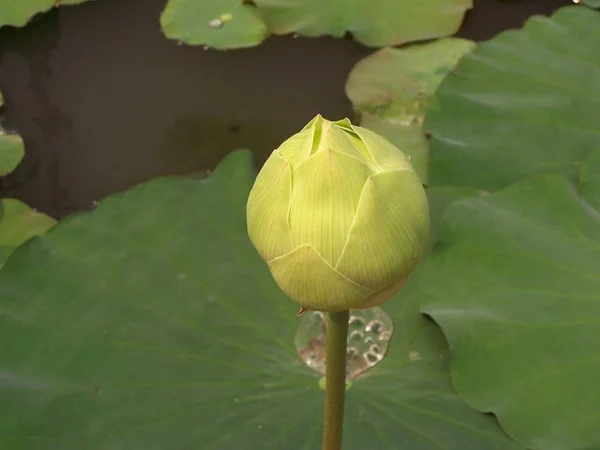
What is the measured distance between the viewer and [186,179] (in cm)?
107

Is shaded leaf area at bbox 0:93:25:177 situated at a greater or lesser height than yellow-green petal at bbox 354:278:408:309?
lesser

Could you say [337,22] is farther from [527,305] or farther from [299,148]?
[299,148]

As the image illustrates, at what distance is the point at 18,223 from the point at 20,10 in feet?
1.94

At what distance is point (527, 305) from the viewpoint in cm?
90

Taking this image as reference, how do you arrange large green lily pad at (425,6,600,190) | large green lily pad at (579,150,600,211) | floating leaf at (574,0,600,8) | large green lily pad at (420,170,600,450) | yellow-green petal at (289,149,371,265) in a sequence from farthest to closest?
floating leaf at (574,0,600,8) → large green lily pad at (425,6,600,190) → large green lily pad at (579,150,600,211) → large green lily pad at (420,170,600,450) → yellow-green petal at (289,149,371,265)

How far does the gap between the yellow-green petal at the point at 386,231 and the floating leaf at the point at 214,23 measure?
99cm

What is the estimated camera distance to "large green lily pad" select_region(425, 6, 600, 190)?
1.09 metres

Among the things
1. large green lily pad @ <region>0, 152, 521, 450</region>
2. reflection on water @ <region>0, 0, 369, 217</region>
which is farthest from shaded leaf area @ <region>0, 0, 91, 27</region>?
large green lily pad @ <region>0, 152, 521, 450</region>

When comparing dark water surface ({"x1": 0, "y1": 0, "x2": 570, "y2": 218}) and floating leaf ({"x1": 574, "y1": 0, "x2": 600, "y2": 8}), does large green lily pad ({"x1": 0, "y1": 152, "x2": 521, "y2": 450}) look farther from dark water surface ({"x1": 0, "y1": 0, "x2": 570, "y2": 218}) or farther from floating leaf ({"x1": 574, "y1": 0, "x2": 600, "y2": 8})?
floating leaf ({"x1": 574, "y1": 0, "x2": 600, "y2": 8})

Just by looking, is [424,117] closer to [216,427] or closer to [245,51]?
[245,51]

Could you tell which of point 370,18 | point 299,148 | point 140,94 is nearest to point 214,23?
point 140,94

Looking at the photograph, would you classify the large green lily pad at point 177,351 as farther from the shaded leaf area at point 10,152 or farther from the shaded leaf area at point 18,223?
the shaded leaf area at point 10,152

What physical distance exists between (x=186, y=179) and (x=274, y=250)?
1.93ft

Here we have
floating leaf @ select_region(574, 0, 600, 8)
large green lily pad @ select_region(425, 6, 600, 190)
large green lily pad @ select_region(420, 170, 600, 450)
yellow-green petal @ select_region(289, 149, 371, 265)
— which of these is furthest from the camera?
floating leaf @ select_region(574, 0, 600, 8)
